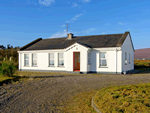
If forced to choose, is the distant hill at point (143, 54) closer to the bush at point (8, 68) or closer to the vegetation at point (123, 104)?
the bush at point (8, 68)

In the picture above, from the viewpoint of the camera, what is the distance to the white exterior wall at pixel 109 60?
16656 mm

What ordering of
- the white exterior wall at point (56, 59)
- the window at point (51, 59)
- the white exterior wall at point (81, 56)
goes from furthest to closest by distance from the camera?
the window at point (51, 59)
the white exterior wall at point (56, 59)
the white exterior wall at point (81, 56)

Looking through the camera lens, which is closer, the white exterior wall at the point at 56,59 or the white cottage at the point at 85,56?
the white cottage at the point at 85,56

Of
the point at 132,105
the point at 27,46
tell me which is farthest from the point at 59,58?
the point at 132,105

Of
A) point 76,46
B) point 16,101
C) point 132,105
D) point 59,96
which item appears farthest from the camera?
point 76,46

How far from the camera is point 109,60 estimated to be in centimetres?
1703

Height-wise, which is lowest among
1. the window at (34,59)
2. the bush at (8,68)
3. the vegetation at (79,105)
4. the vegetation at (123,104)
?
the vegetation at (79,105)

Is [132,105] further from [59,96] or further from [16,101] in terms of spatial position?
[16,101]

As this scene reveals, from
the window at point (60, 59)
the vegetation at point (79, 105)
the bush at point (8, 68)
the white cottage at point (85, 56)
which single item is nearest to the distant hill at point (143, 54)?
the white cottage at point (85, 56)

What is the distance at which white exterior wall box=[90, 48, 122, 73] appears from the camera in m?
16.7

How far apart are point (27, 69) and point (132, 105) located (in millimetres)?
18929

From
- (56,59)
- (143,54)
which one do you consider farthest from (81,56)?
(143,54)

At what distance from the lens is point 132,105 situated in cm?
489

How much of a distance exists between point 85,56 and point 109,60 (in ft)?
9.41
